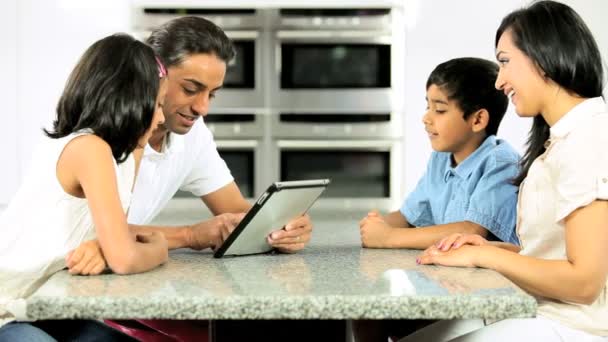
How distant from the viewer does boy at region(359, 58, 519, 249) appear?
1.94 m

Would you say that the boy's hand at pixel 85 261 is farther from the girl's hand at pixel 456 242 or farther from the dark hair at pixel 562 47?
the dark hair at pixel 562 47

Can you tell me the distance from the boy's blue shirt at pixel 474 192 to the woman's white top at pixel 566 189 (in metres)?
0.30

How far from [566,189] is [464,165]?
0.64 metres

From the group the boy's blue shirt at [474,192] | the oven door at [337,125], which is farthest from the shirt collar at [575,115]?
the oven door at [337,125]

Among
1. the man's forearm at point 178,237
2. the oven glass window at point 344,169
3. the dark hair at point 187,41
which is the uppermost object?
the dark hair at point 187,41

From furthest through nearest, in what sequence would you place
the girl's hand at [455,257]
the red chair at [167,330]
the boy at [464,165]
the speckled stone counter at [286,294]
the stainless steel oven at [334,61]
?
the stainless steel oven at [334,61], the boy at [464,165], the red chair at [167,330], the girl's hand at [455,257], the speckled stone counter at [286,294]

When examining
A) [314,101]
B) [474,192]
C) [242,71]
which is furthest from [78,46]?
[474,192]

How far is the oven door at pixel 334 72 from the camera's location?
4395 millimetres

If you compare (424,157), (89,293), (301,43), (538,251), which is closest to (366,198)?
(424,157)

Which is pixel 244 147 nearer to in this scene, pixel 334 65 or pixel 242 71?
pixel 242 71

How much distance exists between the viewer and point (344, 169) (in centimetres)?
446

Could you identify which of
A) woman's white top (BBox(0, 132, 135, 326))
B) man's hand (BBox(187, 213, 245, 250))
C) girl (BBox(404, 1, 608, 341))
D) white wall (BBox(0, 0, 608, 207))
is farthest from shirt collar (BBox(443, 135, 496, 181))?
white wall (BBox(0, 0, 608, 207))

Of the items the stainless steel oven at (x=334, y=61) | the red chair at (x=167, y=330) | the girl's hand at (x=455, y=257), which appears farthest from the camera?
the stainless steel oven at (x=334, y=61)

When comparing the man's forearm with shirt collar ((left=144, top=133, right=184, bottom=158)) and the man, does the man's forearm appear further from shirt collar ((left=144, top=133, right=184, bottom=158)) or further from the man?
shirt collar ((left=144, top=133, right=184, bottom=158))
